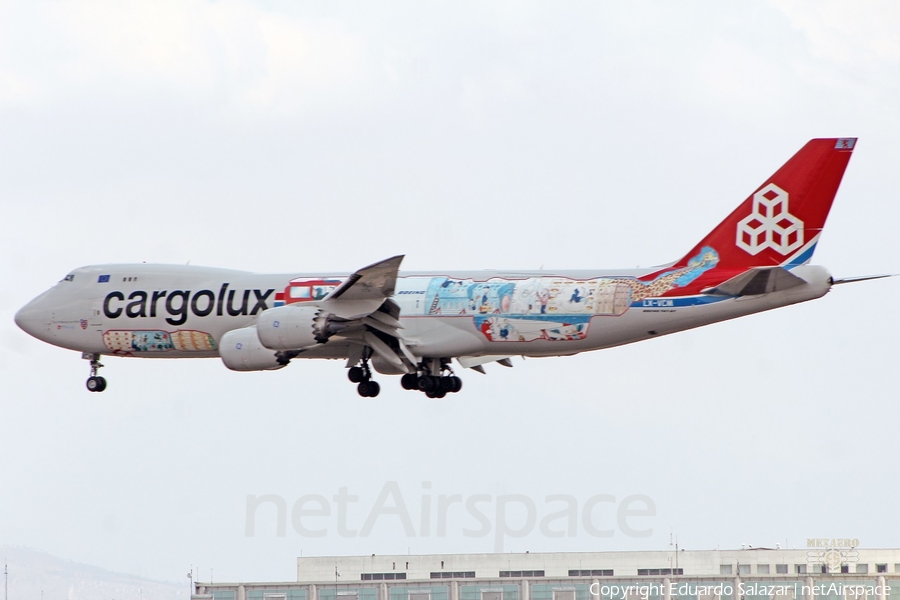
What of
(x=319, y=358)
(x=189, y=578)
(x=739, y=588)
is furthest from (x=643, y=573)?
(x=319, y=358)

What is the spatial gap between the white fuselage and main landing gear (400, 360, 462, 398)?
171 cm

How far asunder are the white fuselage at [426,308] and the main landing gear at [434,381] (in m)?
1.71

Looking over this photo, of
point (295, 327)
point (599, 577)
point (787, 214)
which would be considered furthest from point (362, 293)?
point (599, 577)

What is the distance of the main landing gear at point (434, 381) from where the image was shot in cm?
5116

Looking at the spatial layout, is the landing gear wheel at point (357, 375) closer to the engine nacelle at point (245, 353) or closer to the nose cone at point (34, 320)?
the engine nacelle at point (245, 353)

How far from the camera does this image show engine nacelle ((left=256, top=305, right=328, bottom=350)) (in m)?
47.2

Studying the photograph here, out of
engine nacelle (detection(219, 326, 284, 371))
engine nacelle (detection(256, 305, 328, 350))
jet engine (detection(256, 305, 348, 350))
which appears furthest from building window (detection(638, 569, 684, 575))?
engine nacelle (detection(256, 305, 328, 350))

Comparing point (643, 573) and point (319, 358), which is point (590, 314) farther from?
point (643, 573)

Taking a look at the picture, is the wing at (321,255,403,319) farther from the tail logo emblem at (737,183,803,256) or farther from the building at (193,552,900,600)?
the building at (193,552,900,600)

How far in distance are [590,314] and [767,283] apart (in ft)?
18.5

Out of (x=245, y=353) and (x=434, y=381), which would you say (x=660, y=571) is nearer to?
(x=434, y=381)

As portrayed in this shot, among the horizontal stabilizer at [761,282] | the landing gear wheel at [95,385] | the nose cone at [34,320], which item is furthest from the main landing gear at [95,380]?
the horizontal stabilizer at [761,282]

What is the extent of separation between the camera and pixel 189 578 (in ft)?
245

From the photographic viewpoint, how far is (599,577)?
72.1 m
